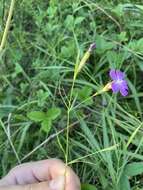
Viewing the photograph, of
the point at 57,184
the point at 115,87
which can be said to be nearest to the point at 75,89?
the point at 115,87

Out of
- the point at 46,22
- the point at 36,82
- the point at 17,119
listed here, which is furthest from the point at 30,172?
the point at 46,22

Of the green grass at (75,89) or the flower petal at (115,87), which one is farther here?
the green grass at (75,89)

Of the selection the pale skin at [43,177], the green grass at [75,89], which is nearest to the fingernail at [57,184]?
the pale skin at [43,177]

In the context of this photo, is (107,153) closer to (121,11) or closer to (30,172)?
(30,172)

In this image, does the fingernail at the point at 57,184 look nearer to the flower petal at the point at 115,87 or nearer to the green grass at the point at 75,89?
the green grass at the point at 75,89

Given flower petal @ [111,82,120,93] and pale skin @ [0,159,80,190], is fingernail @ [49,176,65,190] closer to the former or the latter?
pale skin @ [0,159,80,190]

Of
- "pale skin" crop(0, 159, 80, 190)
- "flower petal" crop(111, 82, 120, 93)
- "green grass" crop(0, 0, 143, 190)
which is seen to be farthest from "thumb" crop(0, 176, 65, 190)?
"flower petal" crop(111, 82, 120, 93)
